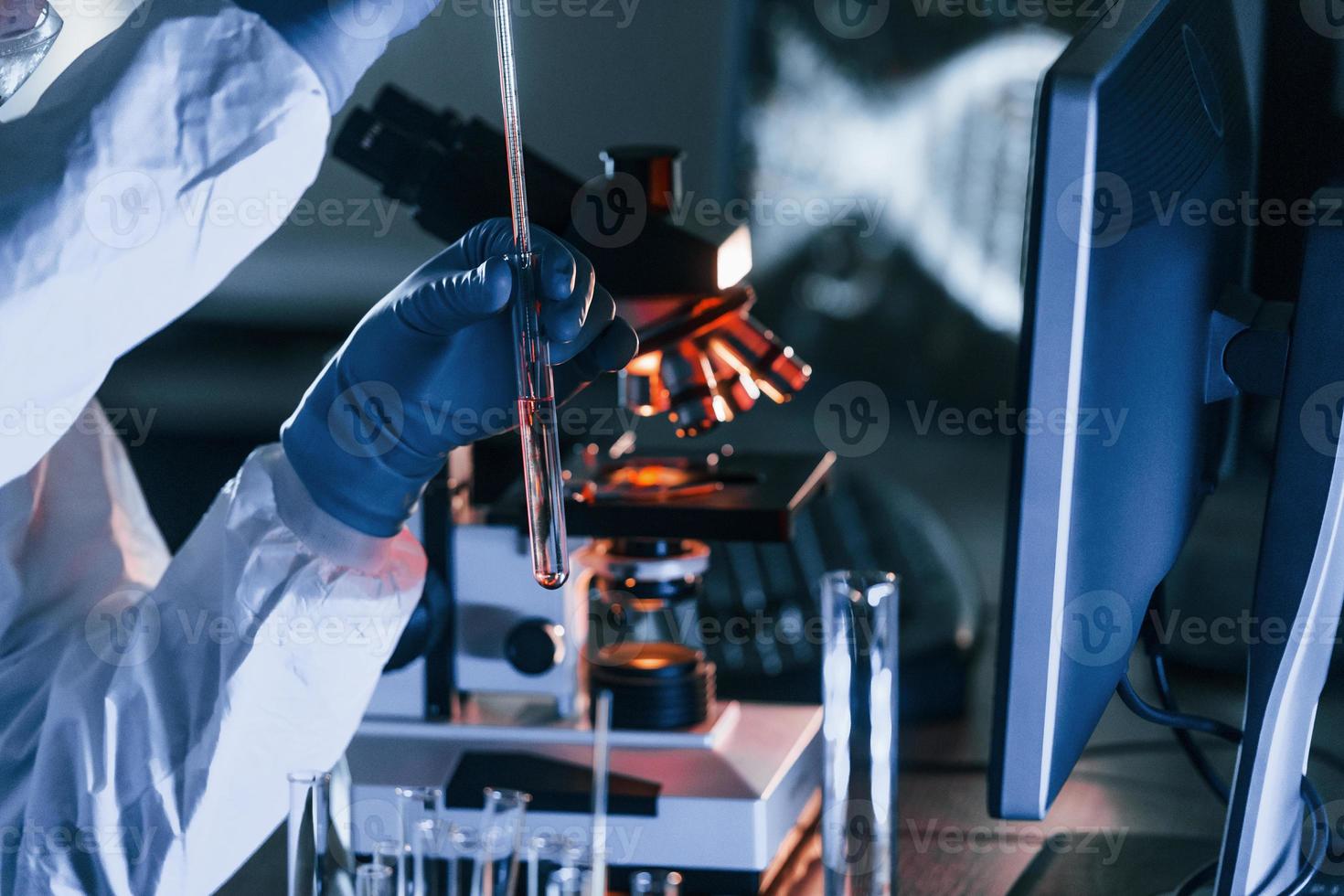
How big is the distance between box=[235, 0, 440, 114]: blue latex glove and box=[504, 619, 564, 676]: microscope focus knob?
0.53 m

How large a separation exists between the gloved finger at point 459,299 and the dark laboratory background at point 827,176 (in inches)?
53.2

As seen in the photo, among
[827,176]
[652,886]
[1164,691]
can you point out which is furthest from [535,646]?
[827,176]

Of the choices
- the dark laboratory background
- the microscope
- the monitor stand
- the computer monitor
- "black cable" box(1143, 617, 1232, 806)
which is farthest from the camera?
the dark laboratory background

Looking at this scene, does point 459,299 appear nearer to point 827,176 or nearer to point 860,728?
point 860,728

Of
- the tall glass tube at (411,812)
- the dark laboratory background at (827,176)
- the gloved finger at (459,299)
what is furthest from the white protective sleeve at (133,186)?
the dark laboratory background at (827,176)

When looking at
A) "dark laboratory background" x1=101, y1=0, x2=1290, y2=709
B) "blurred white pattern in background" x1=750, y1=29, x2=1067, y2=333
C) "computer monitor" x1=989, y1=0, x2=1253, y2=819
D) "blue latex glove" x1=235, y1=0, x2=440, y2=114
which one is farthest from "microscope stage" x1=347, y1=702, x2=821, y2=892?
"blurred white pattern in background" x1=750, y1=29, x2=1067, y2=333

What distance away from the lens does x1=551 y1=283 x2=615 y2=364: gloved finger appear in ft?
3.10

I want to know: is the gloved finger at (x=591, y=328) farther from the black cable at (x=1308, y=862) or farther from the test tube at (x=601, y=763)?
the black cable at (x=1308, y=862)

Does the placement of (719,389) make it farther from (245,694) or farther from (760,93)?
(760,93)

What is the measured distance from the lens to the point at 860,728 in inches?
36.4

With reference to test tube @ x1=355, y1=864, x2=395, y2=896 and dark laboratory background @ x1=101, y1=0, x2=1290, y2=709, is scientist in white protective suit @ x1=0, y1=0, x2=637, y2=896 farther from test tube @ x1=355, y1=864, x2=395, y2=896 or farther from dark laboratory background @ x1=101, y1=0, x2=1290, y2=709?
dark laboratory background @ x1=101, y1=0, x2=1290, y2=709

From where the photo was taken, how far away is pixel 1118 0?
A: 0.72 meters

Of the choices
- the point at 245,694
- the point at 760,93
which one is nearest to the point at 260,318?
the point at 760,93

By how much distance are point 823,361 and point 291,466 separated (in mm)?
1564
